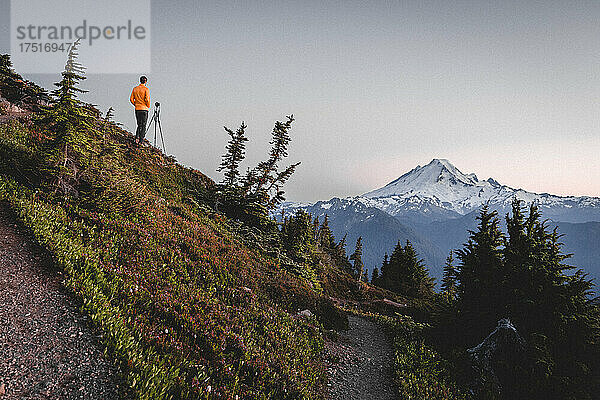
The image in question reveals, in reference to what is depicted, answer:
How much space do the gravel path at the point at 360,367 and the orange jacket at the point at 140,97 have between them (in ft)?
59.8

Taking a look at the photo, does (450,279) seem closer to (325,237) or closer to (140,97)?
(140,97)

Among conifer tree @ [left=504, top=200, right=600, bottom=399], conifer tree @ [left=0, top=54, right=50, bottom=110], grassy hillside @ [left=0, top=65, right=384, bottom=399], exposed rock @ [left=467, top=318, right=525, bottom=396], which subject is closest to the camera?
grassy hillside @ [left=0, top=65, right=384, bottom=399]

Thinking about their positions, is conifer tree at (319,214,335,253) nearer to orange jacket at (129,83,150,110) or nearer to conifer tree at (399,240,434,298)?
conifer tree at (399,240,434,298)

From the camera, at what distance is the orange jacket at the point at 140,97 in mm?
17531

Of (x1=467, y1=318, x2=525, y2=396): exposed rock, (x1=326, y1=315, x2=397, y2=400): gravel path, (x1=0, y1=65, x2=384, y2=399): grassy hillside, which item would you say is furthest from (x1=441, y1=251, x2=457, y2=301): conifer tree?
(x1=0, y1=65, x2=384, y2=399): grassy hillside

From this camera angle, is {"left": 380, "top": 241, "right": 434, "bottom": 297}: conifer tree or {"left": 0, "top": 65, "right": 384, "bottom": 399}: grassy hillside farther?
{"left": 380, "top": 241, "right": 434, "bottom": 297}: conifer tree

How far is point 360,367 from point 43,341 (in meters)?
10.2

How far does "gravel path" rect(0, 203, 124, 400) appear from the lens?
4.50 meters

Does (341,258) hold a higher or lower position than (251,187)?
lower

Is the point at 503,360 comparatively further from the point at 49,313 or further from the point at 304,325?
the point at 49,313

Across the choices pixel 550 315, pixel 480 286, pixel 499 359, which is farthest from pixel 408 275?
pixel 499 359

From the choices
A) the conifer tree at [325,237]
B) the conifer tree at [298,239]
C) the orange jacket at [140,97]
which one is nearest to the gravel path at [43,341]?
the orange jacket at [140,97]

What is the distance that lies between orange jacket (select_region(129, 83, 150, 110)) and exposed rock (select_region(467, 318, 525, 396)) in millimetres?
23050

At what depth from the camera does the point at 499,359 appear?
11.2m
